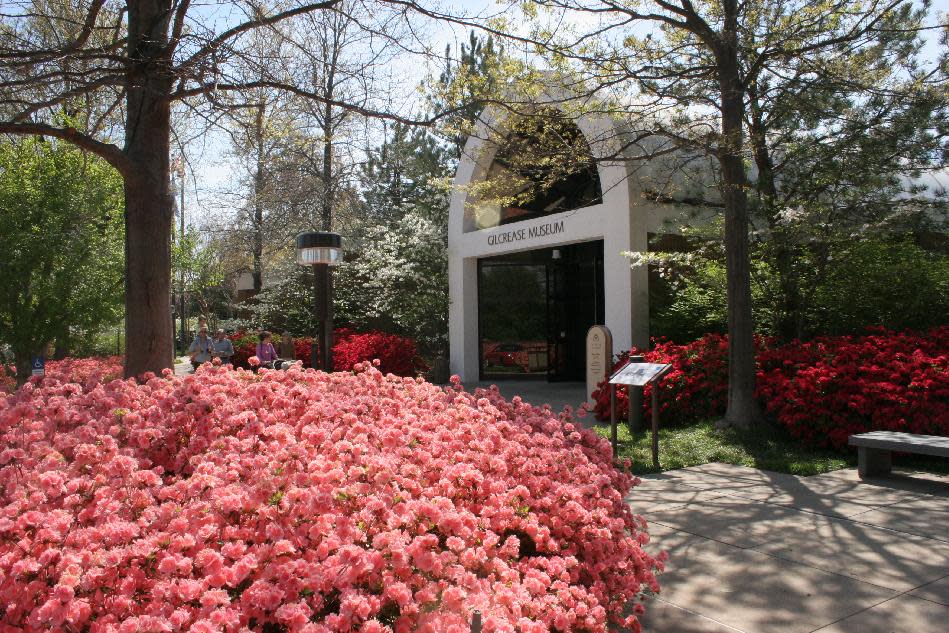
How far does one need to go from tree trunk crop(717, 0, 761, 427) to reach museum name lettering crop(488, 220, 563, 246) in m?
5.62

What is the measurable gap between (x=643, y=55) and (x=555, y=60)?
1117 mm

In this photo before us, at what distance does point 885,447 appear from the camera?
6.20 meters

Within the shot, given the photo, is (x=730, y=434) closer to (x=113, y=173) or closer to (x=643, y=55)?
(x=643, y=55)

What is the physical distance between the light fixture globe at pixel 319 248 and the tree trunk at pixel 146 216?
3455 mm

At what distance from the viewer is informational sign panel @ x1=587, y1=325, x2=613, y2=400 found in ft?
38.1

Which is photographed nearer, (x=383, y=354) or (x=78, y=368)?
(x=78, y=368)

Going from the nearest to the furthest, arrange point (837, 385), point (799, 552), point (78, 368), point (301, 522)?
point (301, 522)
point (799, 552)
point (837, 385)
point (78, 368)

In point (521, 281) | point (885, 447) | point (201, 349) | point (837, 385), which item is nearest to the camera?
point (885, 447)

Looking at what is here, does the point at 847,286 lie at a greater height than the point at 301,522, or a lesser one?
greater

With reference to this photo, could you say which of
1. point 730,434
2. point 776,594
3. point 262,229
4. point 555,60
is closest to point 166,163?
point 555,60

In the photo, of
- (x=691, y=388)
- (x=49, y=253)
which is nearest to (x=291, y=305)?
(x=49, y=253)

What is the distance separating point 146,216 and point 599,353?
7489 millimetres

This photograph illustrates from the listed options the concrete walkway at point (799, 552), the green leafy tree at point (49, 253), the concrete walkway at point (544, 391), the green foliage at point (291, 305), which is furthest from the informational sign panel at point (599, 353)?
the green foliage at point (291, 305)

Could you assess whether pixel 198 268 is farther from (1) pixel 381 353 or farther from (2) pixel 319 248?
(2) pixel 319 248
